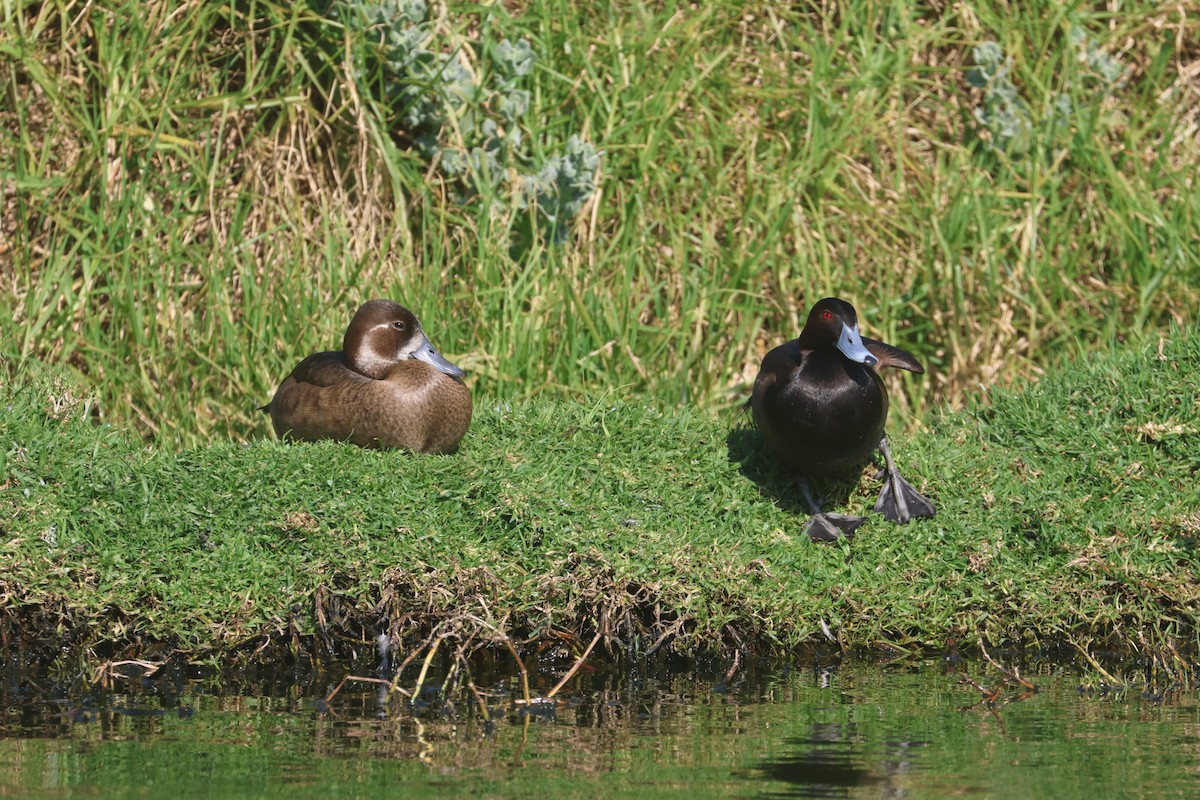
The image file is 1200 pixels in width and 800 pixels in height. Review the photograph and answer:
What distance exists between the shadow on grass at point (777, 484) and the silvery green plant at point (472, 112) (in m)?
1.63

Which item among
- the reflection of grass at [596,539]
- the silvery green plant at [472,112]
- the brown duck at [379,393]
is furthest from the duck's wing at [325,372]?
the silvery green plant at [472,112]

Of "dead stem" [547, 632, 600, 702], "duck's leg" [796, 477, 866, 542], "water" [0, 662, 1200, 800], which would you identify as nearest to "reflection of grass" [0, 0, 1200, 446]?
"duck's leg" [796, 477, 866, 542]

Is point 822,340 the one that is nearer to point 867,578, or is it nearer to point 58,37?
point 867,578

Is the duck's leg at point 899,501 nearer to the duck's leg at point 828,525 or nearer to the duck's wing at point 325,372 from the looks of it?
the duck's leg at point 828,525

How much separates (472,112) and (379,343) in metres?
1.66

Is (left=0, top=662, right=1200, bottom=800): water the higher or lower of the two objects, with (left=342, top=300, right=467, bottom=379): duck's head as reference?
lower

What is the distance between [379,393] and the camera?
4.93 m

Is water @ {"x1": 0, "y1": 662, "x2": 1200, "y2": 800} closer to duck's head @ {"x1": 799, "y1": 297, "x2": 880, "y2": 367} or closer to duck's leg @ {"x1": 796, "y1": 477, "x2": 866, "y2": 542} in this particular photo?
duck's leg @ {"x1": 796, "y1": 477, "x2": 866, "y2": 542}

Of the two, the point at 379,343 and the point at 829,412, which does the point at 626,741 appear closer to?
the point at 829,412

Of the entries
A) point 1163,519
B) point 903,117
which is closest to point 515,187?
point 903,117

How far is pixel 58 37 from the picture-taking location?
6.58 meters

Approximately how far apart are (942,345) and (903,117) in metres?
1.15

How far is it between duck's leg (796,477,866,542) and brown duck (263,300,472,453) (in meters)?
1.16

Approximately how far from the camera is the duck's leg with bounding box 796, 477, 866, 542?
15.3 ft
